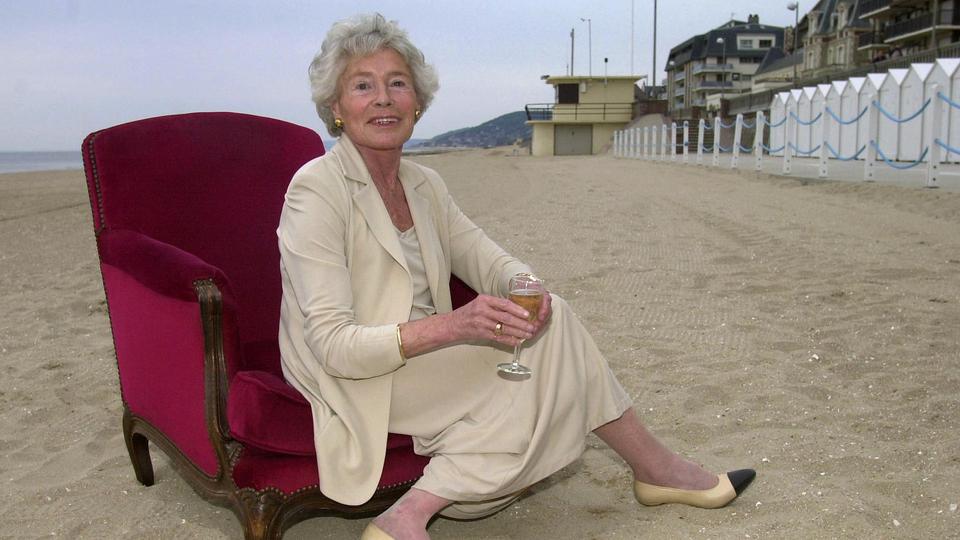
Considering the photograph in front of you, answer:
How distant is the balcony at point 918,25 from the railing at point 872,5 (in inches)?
48.2

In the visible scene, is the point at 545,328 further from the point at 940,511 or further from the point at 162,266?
the point at 940,511

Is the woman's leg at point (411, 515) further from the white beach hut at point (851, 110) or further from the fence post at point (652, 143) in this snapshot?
the fence post at point (652, 143)

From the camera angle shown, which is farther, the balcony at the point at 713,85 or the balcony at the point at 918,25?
the balcony at the point at 713,85

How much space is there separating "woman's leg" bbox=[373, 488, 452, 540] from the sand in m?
0.32


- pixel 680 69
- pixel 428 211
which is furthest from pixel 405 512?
pixel 680 69

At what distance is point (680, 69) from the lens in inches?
3521

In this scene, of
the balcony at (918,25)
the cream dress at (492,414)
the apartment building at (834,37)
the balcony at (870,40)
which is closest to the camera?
the cream dress at (492,414)

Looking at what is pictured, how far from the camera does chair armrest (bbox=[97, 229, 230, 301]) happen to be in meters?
1.96

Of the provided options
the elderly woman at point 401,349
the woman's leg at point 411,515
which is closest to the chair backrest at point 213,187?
the elderly woman at point 401,349

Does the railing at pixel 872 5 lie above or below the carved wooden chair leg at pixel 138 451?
above

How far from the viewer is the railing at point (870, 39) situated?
48875 millimetres

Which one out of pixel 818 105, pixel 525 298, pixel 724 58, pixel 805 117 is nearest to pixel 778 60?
pixel 724 58

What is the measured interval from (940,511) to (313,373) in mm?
1781

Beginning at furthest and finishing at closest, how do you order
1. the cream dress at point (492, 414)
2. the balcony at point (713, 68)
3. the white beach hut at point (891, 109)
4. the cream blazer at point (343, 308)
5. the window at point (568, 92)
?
the balcony at point (713, 68)
the window at point (568, 92)
the white beach hut at point (891, 109)
the cream dress at point (492, 414)
the cream blazer at point (343, 308)
